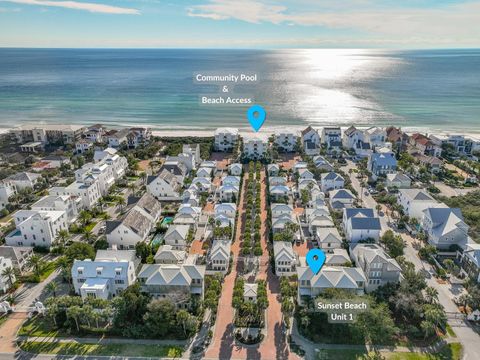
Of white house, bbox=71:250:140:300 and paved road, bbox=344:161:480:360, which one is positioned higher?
white house, bbox=71:250:140:300

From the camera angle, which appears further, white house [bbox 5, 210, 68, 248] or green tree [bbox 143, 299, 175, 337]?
white house [bbox 5, 210, 68, 248]

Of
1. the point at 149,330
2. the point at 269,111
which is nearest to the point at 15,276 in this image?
the point at 149,330

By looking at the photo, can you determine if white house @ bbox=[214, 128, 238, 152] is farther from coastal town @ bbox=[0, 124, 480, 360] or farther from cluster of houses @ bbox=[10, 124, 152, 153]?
cluster of houses @ bbox=[10, 124, 152, 153]

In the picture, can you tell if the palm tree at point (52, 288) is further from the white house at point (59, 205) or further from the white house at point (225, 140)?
the white house at point (225, 140)

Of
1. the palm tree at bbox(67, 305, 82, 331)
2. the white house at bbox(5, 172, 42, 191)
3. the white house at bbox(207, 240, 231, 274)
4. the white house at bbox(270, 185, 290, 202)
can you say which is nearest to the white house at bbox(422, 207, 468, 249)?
the white house at bbox(270, 185, 290, 202)

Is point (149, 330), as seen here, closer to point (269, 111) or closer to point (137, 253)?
point (137, 253)

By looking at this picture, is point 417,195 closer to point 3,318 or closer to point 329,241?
point 329,241
